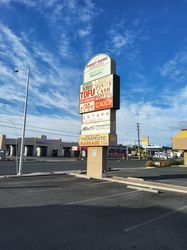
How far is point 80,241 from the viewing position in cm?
586

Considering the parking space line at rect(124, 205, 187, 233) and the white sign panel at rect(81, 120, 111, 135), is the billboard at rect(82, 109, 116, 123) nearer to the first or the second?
the white sign panel at rect(81, 120, 111, 135)

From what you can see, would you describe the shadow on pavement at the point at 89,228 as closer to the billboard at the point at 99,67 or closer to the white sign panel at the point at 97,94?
the white sign panel at the point at 97,94

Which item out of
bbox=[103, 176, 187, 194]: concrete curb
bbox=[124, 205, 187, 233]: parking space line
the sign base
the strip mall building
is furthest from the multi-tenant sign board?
the strip mall building

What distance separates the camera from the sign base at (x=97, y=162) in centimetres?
1795

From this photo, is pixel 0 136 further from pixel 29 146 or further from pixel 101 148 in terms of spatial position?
pixel 101 148

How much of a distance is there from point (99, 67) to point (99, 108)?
3.02 m

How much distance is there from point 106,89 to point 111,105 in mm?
1316

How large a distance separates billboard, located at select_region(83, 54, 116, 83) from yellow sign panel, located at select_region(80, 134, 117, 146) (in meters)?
4.17

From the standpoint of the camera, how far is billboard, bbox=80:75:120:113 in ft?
57.4

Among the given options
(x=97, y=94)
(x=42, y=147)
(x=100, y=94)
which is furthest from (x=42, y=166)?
(x=42, y=147)

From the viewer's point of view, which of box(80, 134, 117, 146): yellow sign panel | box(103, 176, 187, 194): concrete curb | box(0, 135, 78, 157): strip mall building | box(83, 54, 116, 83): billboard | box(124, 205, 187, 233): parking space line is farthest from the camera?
box(0, 135, 78, 157): strip mall building

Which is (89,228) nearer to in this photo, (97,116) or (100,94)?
(97,116)

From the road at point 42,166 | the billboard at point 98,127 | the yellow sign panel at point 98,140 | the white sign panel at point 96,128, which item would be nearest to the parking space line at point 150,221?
the yellow sign panel at point 98,140

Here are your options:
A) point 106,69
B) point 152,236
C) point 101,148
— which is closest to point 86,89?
point 106,69
